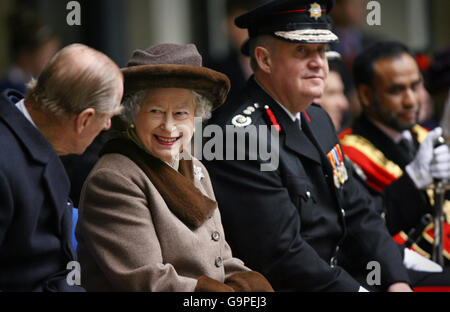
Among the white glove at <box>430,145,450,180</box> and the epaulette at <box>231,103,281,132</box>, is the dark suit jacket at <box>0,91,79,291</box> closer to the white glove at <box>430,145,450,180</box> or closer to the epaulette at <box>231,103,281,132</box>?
the epaulette at <box>231,103,281,132</box>

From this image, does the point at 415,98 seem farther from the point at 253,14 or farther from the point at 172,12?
the point at 172,12

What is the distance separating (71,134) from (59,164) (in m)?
0.12

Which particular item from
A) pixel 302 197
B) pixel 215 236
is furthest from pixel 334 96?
pixel 215 236

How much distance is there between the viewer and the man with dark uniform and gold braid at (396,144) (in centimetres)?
449

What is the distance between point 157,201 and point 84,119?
0.41m

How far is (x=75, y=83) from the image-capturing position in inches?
114

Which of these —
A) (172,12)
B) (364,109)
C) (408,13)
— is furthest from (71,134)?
(408,13)

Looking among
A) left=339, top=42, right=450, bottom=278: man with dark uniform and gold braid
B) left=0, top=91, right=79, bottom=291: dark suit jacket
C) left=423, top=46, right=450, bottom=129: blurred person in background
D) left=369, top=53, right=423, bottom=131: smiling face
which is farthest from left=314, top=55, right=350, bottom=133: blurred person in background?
left=0, top=91, right=79, bottom=291: dark suit jacket

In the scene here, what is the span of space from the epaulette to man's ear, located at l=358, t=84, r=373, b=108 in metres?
1.24

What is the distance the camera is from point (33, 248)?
292 centimetres

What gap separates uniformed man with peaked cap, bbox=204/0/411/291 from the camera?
3508 millimetres

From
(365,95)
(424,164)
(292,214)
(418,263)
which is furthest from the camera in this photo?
(365,95)

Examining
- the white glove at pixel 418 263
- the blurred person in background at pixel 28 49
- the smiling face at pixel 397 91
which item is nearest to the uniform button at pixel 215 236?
the white glove at pixel 418 263

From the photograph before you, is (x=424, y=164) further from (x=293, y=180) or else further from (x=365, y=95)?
(x=293, y=180)
